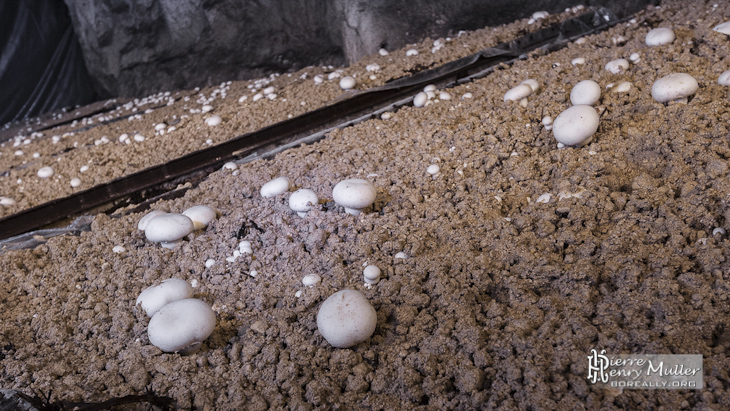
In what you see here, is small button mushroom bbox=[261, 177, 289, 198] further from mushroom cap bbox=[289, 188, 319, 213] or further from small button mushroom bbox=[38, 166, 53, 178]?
small button mushroom bbox=[38, 166, 53, 178]

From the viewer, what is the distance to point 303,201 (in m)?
2.55

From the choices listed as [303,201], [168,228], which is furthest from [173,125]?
[303,201]

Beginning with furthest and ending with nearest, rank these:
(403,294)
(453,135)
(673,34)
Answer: (673,34) < (453,135) < (403,294)

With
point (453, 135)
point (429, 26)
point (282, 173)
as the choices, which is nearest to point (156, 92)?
point (429, 26)

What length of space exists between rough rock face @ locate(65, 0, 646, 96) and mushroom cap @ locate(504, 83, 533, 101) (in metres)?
3.00

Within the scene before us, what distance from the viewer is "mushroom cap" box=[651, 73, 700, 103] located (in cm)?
259

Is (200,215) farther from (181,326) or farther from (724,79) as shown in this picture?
(724,79)

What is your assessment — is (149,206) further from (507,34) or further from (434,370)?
(507,34)

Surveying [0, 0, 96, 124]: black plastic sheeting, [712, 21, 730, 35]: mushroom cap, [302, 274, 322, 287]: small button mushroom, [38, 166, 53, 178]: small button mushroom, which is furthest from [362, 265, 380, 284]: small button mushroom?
[0, 0, 96, 124]: black plastic sheeting

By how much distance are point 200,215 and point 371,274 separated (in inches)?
46.9

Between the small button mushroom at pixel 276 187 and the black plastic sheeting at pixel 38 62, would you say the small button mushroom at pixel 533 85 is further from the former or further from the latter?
the black plastic sheeting at pixel 38 62

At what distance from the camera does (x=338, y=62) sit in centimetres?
660

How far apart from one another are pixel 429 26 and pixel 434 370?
4.90 m

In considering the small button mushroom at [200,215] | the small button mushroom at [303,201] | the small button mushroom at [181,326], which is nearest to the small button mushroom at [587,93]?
the small button mushroom at [303,201]
